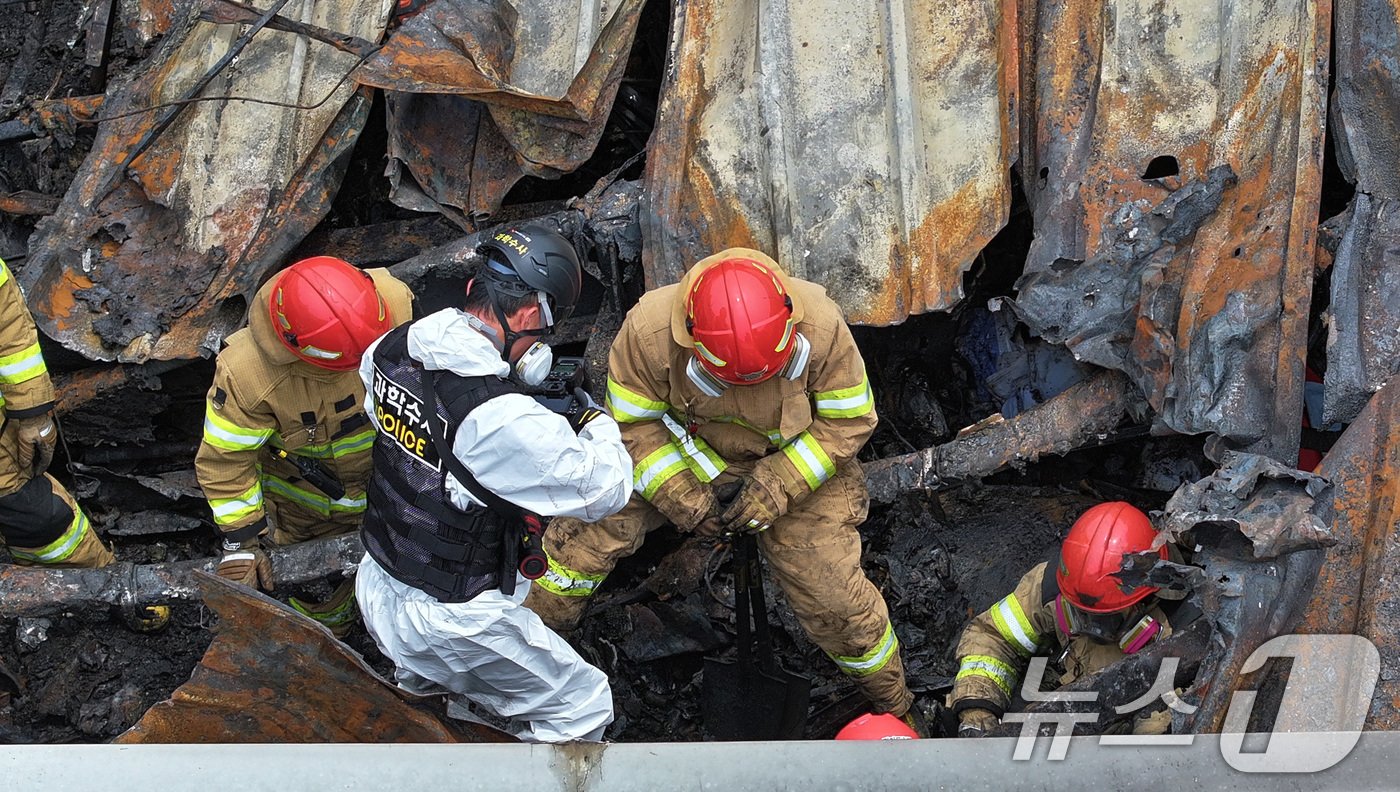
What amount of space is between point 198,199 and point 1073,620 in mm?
3635

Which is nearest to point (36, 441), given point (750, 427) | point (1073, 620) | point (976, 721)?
point (750, 427)

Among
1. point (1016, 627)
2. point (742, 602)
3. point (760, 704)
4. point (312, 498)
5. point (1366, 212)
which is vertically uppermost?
point (1366, 212)

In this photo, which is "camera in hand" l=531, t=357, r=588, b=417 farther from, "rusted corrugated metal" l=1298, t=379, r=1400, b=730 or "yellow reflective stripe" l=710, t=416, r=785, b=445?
"rusted corrugated metal" l=1298, t=379, r=1400, b=730

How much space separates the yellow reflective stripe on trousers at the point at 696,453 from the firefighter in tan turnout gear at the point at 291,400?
38.3 inches

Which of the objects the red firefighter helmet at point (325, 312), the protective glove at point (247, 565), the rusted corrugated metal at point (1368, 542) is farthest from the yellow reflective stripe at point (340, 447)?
the rusted corrugated metal at point (1368, 542)

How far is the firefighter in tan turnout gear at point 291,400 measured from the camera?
153 inches

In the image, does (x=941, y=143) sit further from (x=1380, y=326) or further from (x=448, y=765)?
(x=448, y=765)

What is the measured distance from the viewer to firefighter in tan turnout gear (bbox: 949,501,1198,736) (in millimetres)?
3631

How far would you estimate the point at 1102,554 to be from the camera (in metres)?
3.63

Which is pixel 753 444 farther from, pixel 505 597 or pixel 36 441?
pixel 36 441

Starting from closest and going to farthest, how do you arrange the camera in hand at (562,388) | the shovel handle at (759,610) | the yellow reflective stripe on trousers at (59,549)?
1. the camera in hand at (562,388)
2. the shovel handle at (759,610)
3. the yellow reflective stripe on trousers at (59,549)

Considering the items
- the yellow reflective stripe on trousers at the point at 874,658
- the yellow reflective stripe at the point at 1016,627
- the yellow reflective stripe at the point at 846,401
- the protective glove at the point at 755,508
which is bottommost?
the yellow reflective stripe on trousers at the point at 874,658

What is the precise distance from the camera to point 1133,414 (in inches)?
→ 163

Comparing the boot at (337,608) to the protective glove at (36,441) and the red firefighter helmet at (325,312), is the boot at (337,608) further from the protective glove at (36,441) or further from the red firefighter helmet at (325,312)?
the red firefighter helmet at (325,312)
